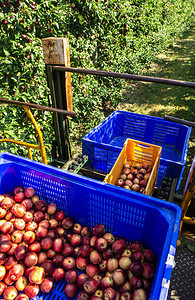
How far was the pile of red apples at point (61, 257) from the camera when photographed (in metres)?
1.61

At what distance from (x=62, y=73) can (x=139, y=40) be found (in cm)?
667

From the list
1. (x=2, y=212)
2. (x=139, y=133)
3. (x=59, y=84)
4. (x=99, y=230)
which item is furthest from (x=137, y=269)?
(x=139, y=133)

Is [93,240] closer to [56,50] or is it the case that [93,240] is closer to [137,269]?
[137,269]

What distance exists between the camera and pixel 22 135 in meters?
3.47

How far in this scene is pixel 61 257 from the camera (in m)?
1.84

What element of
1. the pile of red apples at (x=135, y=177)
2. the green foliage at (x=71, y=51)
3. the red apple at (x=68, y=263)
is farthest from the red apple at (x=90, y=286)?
the green foliage at (x=71, y=51)

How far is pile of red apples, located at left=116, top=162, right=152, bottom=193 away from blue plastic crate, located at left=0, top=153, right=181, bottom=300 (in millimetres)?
802

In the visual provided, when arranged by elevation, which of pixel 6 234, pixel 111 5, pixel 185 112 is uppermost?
pixel 111 5

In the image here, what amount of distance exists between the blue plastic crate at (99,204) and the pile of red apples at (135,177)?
0.80 meters

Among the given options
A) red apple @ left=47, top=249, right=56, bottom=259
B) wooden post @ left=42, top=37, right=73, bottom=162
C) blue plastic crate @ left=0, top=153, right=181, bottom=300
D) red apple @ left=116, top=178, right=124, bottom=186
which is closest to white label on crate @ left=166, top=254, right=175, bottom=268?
blue plastic crate @ left=0, top=153, right=181, bottom=300

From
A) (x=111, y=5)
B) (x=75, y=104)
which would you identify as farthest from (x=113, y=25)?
(x=75, y=104)

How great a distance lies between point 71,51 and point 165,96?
4.35 m

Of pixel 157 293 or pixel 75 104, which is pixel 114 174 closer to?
pixel 157 293

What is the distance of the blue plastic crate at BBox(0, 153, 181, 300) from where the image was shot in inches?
60.9
